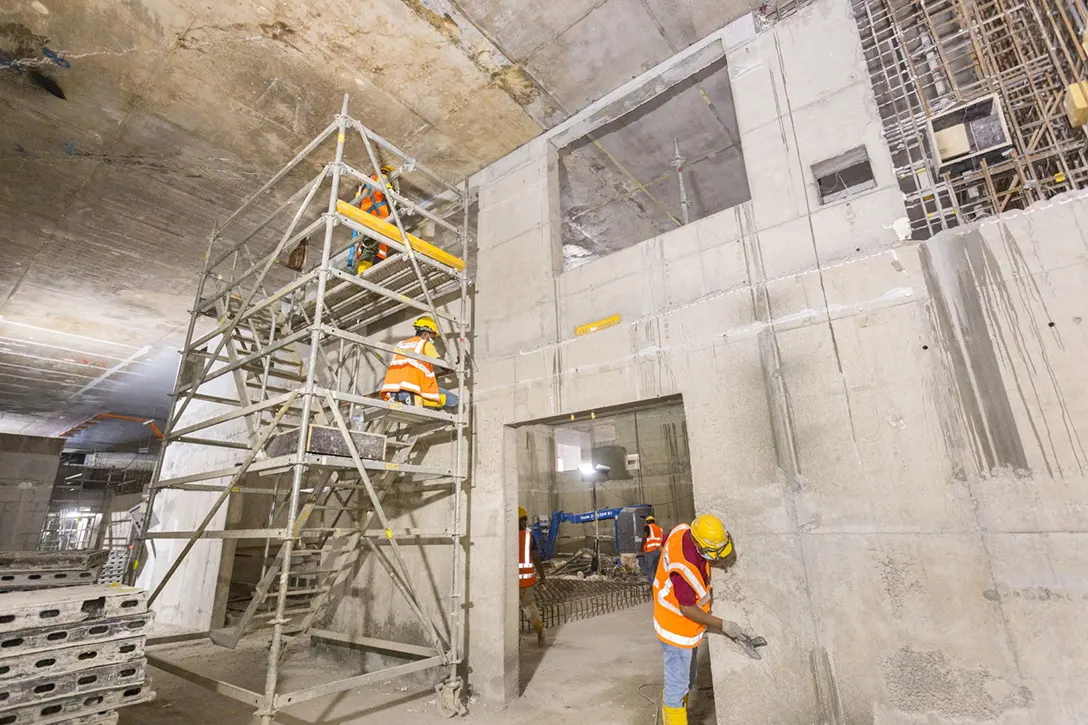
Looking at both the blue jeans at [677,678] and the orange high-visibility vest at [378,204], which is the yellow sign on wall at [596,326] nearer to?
the orange high-visibility vest at [378,204]

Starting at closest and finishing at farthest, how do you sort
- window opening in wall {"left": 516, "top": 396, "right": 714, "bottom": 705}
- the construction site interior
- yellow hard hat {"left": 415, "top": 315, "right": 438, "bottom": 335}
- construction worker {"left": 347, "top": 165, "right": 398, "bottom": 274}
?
the construction site interior → yellow hard hat {"left": 415, "top": 315, "right": 438, "bottom": 335} → construction worker {"left": 347, "top": 165, "right": 398, "bottom": 274} → window opening in wall {"left": 516, "top": 396, "right": 714, "bottom": 705}

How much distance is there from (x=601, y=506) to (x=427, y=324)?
14.5m

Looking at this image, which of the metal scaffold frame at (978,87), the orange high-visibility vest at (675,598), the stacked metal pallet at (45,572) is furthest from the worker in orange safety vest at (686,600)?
the stacked metal pallet at (45,572)

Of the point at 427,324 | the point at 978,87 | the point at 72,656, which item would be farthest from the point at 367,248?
the point at 978,87

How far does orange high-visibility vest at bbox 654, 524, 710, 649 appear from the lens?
4418 millimetres

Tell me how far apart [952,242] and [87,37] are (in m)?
8.82

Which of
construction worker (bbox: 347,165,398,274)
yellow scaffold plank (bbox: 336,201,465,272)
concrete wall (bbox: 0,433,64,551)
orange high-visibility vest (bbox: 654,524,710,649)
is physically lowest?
orange high-visibility vest (bbox: 654,524,710,649)

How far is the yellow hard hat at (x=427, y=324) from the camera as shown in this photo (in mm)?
6492

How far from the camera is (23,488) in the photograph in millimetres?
14906

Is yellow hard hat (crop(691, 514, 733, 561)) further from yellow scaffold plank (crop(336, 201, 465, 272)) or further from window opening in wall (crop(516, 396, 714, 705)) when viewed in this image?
window opening in wall (crop(516, 396, 714, 705))

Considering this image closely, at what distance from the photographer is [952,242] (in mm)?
3865

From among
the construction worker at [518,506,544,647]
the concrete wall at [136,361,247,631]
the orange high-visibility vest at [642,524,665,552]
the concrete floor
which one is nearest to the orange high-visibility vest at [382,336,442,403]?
the construction worker at [518,506,544,647]

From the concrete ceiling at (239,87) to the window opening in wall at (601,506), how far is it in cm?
657

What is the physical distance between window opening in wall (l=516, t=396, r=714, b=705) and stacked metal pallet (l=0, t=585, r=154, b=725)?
545 centimetres
